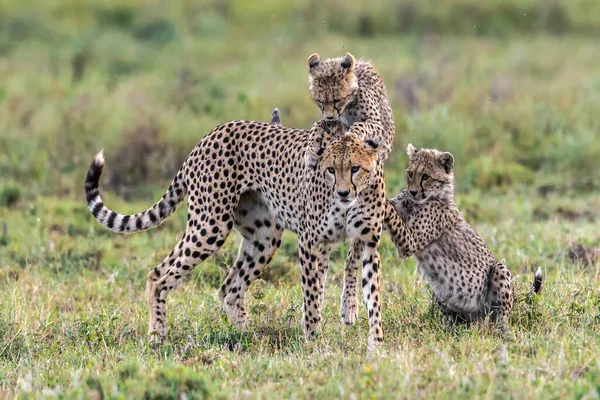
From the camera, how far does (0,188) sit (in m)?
8.98

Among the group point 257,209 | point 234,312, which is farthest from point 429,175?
point 234,312

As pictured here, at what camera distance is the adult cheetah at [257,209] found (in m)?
4.95

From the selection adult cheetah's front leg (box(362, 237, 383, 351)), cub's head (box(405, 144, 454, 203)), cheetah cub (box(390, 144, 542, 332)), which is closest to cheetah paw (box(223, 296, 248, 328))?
adult cheetah's front leg (box(362, 237, 383, 351))

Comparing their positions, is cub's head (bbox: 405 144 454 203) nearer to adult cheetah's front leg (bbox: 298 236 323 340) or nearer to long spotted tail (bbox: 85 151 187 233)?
adult cheetah's front leg (bbox: 298 236 323 340)

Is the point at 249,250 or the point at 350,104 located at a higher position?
the point at 350,104

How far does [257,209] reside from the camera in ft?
18.6

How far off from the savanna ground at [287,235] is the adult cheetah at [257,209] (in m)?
0.21

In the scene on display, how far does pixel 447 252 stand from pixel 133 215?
5.81 feet

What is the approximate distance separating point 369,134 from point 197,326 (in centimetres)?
134

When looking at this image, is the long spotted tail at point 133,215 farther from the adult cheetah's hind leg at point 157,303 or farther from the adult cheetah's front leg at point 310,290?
the adult cheetah's front leg at point 310,290

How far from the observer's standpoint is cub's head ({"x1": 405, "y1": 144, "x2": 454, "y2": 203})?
5.39m

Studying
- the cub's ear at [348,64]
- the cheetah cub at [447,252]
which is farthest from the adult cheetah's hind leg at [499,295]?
the cub's ear at [348,64]

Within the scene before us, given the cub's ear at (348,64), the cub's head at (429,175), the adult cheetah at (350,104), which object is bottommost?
the cub's head at (429,175)

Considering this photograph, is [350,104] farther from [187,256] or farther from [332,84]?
[187,256]
